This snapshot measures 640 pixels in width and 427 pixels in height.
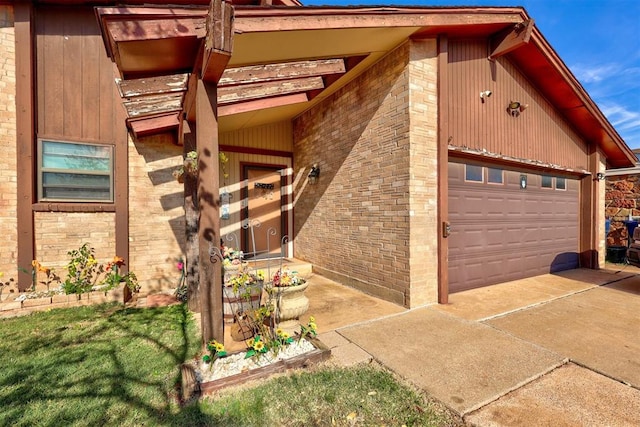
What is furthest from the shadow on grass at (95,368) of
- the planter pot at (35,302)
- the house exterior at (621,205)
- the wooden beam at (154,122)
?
the house exterior at (621,205)

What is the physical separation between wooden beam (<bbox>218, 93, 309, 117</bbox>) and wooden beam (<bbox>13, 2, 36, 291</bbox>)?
9.77 feet

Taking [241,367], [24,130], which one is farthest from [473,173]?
[24,130]

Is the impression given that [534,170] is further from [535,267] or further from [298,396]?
[298,396]

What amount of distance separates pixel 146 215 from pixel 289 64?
11.9 feet

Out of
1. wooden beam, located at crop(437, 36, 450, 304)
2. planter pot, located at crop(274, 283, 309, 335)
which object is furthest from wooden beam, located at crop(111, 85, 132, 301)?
wooden beam, located at crop(437, 36, 450, 304)

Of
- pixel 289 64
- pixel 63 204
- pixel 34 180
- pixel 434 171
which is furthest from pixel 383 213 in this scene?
pixel 34 180

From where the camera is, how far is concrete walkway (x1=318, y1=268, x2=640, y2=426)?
7.14ft

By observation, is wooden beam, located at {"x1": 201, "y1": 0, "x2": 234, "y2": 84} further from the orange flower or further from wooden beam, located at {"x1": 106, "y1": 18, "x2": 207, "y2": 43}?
the orange flower

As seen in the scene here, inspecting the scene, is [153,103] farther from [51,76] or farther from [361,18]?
[361,18]

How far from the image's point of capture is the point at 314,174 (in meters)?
6.65

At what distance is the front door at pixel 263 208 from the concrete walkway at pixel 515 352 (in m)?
3.08

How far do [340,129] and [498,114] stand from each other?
3028 millimetres

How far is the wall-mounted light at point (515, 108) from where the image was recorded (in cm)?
561

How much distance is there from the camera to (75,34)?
469 cm
